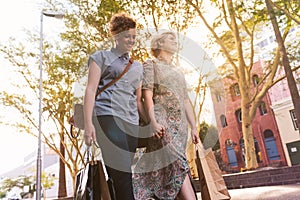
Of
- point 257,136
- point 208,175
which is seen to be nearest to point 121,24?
point 208,175

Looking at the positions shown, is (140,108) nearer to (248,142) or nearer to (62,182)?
(248,142)

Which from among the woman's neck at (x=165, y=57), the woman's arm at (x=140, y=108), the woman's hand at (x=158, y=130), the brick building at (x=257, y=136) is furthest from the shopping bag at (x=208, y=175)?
the brick building at (x=257, y=136)

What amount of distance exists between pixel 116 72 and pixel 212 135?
2.10 metres

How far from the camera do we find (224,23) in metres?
9.11

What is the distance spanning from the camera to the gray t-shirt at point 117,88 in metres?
1.60

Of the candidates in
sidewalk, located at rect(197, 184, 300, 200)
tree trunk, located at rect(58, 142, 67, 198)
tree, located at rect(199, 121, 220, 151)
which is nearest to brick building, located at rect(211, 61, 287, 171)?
tree trunk, located at rect(58, 142, 67, 198)

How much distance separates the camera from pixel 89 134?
4.93ft

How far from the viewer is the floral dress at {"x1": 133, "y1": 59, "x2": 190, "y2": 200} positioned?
1.93m

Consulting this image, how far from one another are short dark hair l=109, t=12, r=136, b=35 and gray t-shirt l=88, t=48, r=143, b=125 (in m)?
0.15

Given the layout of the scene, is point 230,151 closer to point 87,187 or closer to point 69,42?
point 69,42

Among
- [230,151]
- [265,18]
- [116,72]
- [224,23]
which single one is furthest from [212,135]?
[230,151]

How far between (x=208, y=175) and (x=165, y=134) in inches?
22.7

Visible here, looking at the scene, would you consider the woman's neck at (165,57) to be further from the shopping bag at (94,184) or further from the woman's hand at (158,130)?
the shopping bag at (94,184)

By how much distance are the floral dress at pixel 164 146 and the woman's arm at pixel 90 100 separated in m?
0.47
